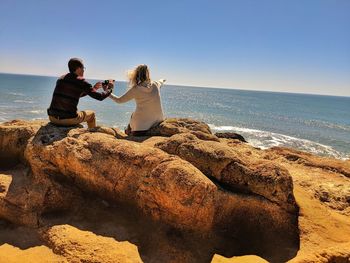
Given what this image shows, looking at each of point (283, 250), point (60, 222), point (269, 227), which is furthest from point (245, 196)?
point (60, 222)

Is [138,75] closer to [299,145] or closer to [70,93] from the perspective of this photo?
[70,93]

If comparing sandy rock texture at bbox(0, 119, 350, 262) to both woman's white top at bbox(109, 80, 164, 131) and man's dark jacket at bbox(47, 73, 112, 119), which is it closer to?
man's dark jacket at bbox(47, 73, 112, 119)

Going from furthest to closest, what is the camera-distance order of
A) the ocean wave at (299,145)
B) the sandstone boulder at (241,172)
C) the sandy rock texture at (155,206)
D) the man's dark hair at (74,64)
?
the ocean wave at (299,145) < the man's dark hair at (74,64) < the sandstone boulder at (241,172) < the sandy rock texture at (155,206)

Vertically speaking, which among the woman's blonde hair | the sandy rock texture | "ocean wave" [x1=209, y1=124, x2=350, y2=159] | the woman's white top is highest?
the woman's blonde hair

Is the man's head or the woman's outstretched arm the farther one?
the woman's outstretched arm

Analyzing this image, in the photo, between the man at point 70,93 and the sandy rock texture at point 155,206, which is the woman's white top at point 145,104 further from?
the sandy rock texture at point 155,206

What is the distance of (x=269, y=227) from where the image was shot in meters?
5.26

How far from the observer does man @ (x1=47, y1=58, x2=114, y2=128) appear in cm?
630

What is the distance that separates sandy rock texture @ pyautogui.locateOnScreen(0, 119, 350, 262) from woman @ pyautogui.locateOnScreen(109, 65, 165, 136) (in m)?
1.46

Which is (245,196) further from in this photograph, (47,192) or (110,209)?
(47,192)

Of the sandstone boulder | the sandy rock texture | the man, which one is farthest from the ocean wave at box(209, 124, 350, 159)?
the man

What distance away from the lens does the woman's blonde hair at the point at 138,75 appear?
23.4ft

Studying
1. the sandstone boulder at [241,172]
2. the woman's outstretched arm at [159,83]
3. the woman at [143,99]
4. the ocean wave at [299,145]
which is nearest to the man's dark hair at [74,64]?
the woman at [143,99]

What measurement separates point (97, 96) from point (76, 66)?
0.71m
